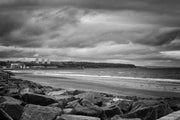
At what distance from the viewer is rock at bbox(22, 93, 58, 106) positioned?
28.0 ft

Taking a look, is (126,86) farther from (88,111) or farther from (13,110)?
(13,110)

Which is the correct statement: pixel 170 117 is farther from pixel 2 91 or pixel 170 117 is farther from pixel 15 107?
pixel 2 91

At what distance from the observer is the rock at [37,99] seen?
853cm

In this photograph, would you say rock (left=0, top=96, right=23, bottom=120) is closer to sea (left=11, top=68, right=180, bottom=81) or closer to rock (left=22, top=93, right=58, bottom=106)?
rock (left=22, top=93, right=58, bottom=106)

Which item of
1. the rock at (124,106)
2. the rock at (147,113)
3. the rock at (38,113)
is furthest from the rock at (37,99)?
the rock at (147,113)

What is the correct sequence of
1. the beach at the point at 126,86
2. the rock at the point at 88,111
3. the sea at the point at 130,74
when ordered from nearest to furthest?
the rock at the point at 88,111, the beach at the point at 126,86, the sea at the point at 130,74

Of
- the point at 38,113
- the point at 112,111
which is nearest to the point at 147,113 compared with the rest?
the point at 112,111

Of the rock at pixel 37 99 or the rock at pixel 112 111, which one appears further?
the rock at pixel 37 99

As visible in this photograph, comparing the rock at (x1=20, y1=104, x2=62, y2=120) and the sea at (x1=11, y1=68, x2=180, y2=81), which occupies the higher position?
the rock at (x1=20, y1=104, x2=62, y2=120)

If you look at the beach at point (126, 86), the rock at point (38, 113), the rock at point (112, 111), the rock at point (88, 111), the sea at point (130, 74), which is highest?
the rock at point (38, 113)

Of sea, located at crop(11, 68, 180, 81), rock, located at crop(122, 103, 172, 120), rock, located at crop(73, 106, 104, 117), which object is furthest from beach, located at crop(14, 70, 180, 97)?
sea, located at crop(11, 68, 180, 81)

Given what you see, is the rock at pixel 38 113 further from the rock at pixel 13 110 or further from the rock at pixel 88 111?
the rock at pixel 88 111

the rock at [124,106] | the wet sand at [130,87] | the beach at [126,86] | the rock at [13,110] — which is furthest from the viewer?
the beach at [126,86]

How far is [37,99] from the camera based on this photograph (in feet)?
28.1
